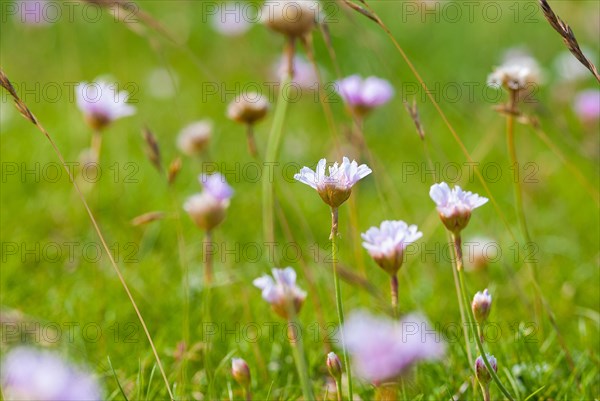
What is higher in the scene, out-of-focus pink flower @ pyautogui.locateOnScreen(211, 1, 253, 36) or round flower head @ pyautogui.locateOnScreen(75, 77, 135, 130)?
round flower head @ pyautogui.locateOnScreen(75, 77, 135, 130)

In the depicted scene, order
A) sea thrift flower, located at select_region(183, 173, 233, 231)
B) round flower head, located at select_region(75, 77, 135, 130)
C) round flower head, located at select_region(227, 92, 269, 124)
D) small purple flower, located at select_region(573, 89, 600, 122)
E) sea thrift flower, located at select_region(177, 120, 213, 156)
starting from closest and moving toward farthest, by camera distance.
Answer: sea thrift flower, located at select_region(183, 173, 233, 231) < round flower head, located at select_region(227, 92, 269, 124) < round flower head, located at select_region(75, 77, 135, 130) < sea thrift flower, located at select_region(177, 120, 213, 156) < small purple flower, located at select_region(573, 89, 600, 122)

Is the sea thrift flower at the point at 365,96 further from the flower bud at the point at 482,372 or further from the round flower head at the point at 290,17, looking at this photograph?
the flower bud at the point at 482,372

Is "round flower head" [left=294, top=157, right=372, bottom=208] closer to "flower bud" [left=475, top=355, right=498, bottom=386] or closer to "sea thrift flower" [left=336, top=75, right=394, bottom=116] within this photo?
"flower bud" [left=475, top=355, right=498, bottom=386]

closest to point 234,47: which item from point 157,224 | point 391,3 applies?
point 391,3

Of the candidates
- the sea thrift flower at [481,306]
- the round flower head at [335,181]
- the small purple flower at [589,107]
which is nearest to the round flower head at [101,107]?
the round flower head at [335,181]

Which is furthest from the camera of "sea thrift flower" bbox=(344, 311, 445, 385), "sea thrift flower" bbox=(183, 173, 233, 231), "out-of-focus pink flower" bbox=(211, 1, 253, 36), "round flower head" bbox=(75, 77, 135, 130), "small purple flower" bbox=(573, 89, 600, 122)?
"out-of-focus pink flower" bbox=(211, 1, 253, 36)

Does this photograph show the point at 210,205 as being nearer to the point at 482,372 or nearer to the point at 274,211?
the point at 482,372

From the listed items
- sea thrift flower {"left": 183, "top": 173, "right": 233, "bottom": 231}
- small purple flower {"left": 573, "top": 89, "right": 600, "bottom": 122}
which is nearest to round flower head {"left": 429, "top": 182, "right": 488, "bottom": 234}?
sea thrift flower {"left": 183, "top": 173, "right": 233, "bottom": 231}

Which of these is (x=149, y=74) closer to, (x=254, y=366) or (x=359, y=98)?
(x=359, y=98)
